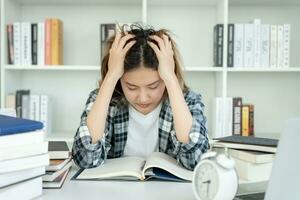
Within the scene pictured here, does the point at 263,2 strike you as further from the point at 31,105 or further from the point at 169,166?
the point at 169,166

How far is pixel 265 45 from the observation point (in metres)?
2.20

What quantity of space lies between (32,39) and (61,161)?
1320 millimetres

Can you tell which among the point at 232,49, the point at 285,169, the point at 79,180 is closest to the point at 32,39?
the point at 232,49

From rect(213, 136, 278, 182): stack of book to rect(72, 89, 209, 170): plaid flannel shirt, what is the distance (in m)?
0.14

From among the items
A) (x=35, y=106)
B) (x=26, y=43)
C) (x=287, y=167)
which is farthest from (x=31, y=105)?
(x=287, y=167)

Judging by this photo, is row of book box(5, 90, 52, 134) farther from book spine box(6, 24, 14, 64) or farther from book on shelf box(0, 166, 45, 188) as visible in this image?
book on shelf box(0, 166, 45, 188)

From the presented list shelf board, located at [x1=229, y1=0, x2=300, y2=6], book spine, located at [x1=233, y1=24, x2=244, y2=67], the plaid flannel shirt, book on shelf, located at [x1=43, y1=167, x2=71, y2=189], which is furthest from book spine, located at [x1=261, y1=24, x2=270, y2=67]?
book on shelf, located at [x1=43, y1=167, x2=71, y2=189]

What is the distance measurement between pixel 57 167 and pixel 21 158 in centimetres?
21

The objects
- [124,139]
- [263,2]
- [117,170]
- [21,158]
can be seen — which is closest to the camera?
[21,158]

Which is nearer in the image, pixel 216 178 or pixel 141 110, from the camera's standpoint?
pixel 216 178

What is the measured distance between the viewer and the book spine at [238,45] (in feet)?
7.16

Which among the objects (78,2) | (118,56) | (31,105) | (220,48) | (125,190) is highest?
(78,2)

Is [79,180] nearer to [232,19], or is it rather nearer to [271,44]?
[271,44]

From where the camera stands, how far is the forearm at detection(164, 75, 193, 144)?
1.20m
